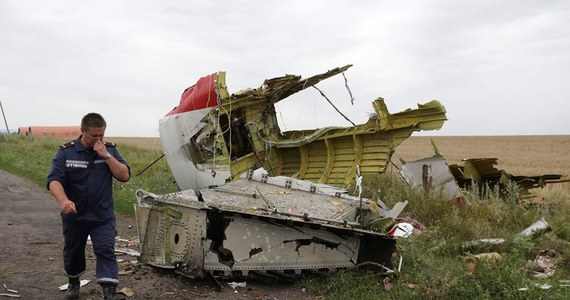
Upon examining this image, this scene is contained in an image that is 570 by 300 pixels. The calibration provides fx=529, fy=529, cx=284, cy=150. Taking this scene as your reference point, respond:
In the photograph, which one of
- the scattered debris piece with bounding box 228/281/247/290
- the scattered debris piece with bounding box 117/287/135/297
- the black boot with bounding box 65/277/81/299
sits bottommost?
the scattered debris piece with bounding box 228/281/247/290

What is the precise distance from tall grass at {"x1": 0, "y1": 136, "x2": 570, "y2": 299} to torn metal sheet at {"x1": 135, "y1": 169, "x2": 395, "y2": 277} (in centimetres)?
25

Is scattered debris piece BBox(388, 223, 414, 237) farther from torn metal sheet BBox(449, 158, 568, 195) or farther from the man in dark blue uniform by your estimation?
the man in dark blue uniform

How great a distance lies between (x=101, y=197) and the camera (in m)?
4.15

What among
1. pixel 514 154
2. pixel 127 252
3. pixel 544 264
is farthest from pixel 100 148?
pixel 514 154

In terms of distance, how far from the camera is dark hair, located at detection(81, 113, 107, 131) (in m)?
4.06

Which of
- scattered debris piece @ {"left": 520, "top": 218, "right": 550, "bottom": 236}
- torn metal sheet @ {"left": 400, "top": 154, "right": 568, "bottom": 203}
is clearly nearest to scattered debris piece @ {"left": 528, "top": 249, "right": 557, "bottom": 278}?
scattered debris piece @ {"left": 520, "top": 218, "right": 550, "bottom": 236}

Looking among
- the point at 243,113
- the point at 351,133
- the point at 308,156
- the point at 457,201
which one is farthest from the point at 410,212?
the point at 243,113

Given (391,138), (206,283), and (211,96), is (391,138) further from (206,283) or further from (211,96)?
(206,283)

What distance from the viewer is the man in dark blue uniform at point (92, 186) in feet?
13.3

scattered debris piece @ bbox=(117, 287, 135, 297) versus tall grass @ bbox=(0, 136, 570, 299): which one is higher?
tall grass @ bbox=(0, 136, 570, 299)

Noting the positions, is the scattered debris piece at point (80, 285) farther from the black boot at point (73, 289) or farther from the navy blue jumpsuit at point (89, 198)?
the navy blue jumpsuit at point (89, 198)

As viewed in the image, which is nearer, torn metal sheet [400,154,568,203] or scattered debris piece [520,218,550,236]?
scattered debris piece [520,218,550,236]

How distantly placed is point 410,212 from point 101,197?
502cm

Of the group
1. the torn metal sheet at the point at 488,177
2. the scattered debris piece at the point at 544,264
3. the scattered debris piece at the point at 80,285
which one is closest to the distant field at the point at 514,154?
the torn metal sheet at the point at 488,177
